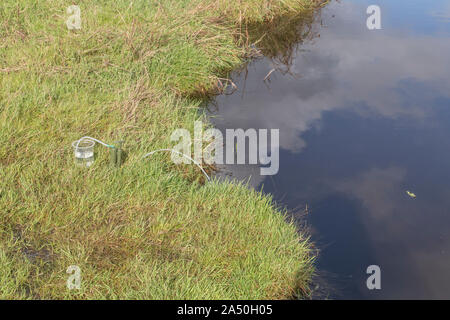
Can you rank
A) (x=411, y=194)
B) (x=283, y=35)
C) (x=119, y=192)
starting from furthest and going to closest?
(x=283, y=35) < (x=411, y=194) < (x=119, y=192)

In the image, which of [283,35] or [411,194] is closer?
[411,194]

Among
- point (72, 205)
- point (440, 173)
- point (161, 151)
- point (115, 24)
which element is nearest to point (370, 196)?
point (440, 173)

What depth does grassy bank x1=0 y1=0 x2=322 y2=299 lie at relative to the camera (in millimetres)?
3396

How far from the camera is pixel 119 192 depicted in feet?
13.6

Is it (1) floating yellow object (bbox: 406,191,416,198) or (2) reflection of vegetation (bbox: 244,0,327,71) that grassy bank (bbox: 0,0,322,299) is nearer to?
(1) floating yellow object (bbox: 406,191,416,198)

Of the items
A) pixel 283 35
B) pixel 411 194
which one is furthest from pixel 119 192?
pixel 283 35

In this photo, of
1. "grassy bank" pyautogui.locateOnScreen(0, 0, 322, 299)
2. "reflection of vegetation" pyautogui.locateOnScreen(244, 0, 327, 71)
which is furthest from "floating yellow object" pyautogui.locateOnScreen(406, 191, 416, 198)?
"reflection of vegetation" pyautogui.locateOnScreen(244, 0, 327, 71)

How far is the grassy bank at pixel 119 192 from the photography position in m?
3.40

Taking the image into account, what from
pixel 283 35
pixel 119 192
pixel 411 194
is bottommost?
pixel 411 194

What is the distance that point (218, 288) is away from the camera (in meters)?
3.33

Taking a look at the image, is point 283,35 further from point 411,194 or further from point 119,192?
point 119,192

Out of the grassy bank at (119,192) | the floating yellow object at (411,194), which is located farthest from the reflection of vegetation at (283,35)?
the floating yellow object at (411,194)

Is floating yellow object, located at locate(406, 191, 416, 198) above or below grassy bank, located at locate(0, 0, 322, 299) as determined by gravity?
below
